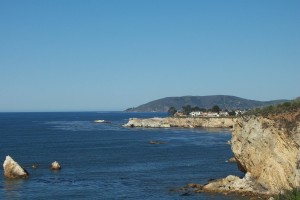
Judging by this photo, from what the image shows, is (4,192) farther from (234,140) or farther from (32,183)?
(234,140)

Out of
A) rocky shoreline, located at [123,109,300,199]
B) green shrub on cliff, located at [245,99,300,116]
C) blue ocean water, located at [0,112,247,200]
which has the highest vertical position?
green shrub on cliff, located at [245,99,300,116]

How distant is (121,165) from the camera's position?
7194cm

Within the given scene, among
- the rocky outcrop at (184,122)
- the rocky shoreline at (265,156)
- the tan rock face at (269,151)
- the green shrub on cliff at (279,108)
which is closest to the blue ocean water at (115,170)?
the rocky shoreline at (265,156)

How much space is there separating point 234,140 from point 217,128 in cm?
12205

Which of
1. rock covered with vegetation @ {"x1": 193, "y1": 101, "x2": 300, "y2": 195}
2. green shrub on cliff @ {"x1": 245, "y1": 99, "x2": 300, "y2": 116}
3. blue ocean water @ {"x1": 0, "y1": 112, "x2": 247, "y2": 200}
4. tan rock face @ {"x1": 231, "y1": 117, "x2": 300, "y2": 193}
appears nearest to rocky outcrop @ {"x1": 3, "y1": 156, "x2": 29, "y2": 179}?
blue ocean water @ {"x1": 0, "y1": 112, "x2": 247, "y2": 200}

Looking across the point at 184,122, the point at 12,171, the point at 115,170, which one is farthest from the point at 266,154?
the point at 184,122

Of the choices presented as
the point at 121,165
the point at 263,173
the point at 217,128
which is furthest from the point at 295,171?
the point at 217,128

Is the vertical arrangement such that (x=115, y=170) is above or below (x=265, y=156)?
below

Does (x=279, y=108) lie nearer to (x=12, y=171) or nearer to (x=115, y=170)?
(x=115, y=170)

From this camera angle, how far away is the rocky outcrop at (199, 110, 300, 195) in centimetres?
4309

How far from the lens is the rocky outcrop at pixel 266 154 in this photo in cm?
4309

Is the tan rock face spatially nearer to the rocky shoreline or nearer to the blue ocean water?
the rocky shoreline

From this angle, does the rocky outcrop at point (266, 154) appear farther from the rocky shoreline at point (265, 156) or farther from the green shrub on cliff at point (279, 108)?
the green shrub on cliff at point (279, 108)

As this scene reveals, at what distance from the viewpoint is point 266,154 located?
152ft
